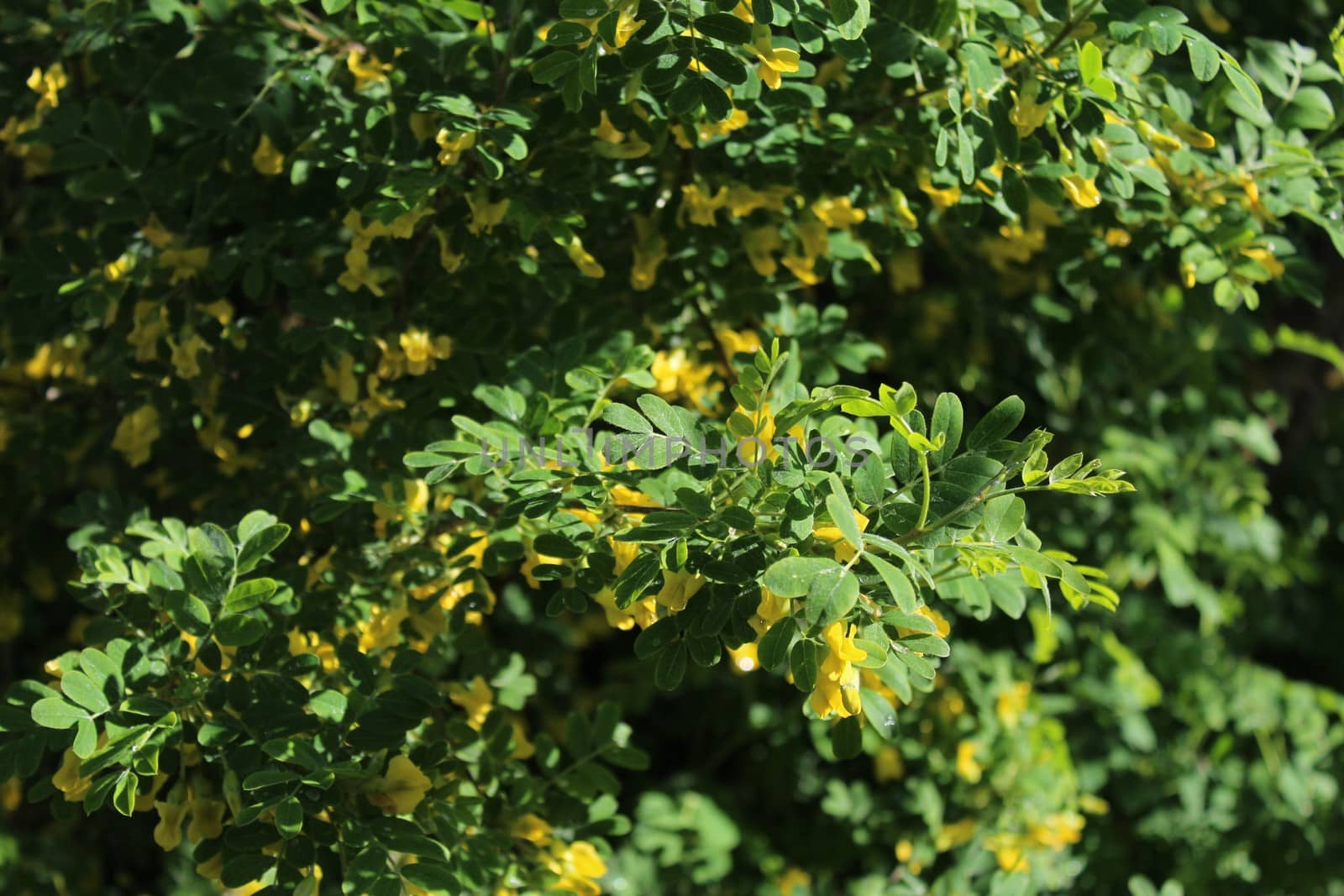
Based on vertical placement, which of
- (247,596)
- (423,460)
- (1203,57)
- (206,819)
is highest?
(1203,57)

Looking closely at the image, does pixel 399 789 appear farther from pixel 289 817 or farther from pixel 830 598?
pixel 830 598

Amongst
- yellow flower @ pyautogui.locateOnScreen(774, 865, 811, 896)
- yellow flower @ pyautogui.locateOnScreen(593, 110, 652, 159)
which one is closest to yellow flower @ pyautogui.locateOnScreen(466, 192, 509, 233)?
yellow flower @ pyautogui.locateOnScreen(593, 110, 652, 159)

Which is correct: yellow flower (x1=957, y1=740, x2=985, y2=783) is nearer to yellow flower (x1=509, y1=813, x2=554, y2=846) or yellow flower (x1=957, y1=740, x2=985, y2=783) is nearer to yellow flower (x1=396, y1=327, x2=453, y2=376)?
yellow flower (x1=509, y1=813, x2=554, y2=846)

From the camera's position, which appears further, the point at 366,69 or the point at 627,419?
the point at 366,69

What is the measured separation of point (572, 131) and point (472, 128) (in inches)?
8.0

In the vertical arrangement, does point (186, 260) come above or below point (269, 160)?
below

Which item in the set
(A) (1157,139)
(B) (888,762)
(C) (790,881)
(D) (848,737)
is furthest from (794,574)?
(C) (790,881)

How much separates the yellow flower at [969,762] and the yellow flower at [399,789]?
1.11m

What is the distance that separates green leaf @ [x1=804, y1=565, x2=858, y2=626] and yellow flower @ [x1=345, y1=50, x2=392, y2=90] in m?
0.90

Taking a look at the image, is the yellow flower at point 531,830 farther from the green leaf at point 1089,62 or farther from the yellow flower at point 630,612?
the green leaf at point 1089,62

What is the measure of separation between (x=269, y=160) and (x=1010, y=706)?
153 cm

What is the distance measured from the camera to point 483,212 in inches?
55.2

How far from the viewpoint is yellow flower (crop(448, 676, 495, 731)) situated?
1.56m

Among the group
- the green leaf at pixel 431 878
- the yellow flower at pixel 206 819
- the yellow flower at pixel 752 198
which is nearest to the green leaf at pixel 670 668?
the green leaf at pixel 431 878
